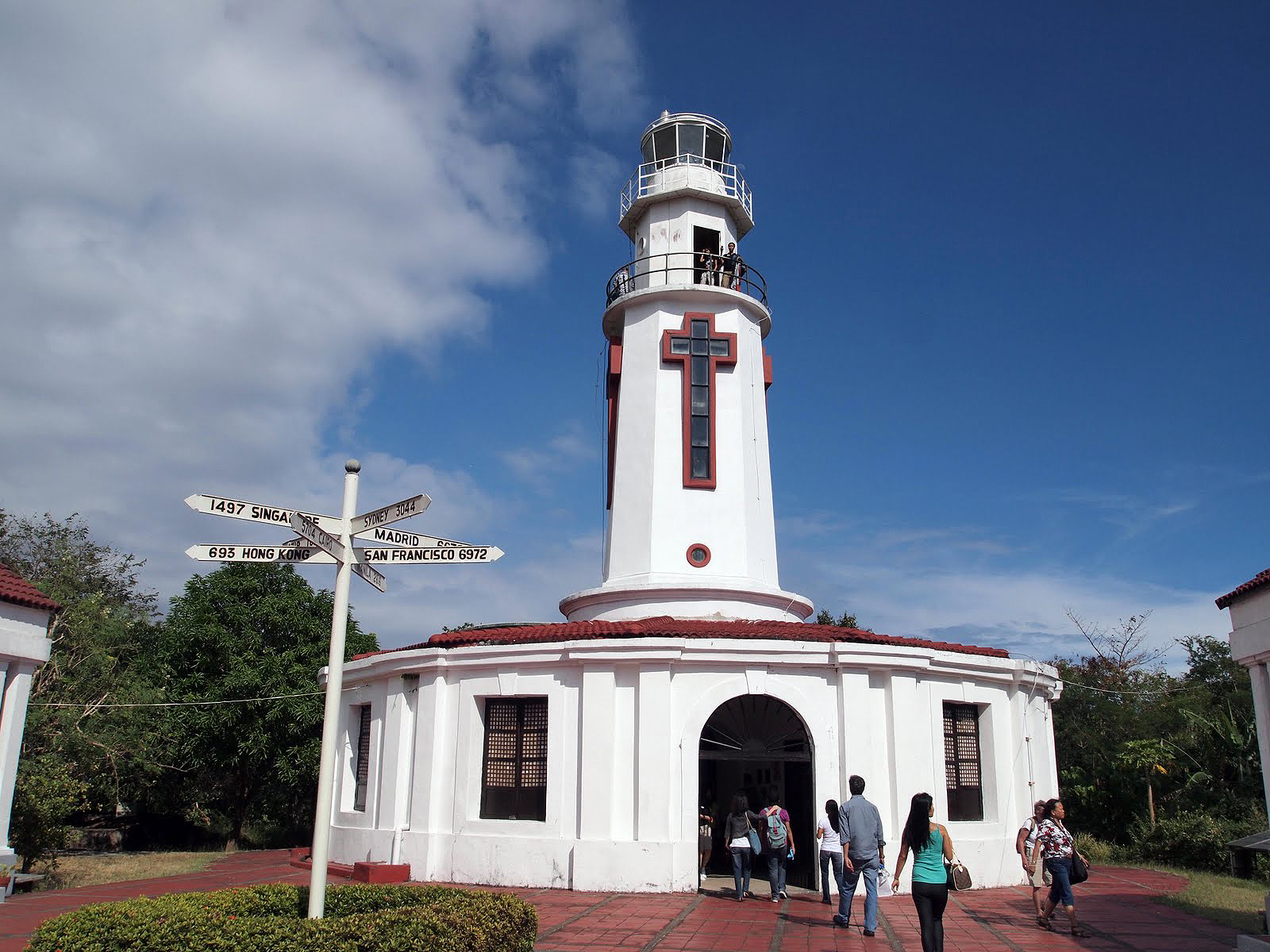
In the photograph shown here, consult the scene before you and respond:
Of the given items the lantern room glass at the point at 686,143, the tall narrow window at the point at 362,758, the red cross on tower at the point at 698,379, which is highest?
the lantern room glass at the point at 686,143

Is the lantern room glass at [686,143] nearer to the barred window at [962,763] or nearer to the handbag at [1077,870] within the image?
the barred window at [962,763]

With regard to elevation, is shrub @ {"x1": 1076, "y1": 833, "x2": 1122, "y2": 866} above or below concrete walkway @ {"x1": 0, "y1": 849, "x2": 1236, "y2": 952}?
below

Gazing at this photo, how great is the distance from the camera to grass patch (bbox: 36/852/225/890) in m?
16.8

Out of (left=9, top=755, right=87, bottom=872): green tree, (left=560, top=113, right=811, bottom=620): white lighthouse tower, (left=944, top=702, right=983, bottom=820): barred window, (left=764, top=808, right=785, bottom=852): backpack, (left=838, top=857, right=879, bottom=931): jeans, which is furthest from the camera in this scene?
(left=560, top=113, right=811, bottom=620): white lighthouse tower

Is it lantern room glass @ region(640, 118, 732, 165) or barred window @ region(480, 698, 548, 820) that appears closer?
barred window @ region(480, 698, 548, 820)

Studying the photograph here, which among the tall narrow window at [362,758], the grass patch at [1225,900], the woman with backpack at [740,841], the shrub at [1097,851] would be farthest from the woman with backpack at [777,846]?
the shrub at [1097,851]

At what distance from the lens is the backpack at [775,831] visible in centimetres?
1306

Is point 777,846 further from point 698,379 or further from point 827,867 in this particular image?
point 698,379

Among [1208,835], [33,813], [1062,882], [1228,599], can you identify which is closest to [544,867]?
[1062,882]

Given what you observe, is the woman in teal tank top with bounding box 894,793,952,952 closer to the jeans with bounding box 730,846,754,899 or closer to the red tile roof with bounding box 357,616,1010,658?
the jeans with bounding box 730,846,754,899

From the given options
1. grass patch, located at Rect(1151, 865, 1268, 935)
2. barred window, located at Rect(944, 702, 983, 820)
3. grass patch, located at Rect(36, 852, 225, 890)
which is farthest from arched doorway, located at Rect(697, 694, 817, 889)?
grass patch, located at Rect(36, 852, 225, 890)

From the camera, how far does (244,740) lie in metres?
25.7

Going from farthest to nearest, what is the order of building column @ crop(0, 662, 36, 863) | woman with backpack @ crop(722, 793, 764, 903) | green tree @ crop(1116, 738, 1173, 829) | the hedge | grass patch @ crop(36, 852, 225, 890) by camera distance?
green tree @ crop(1116, 738, 1173, 829) < grass patch @ crop(36, 852, 225, 890) < building column @ crop(0, 662, 36, 863) < woman with backpack @ crop(722, 793, 764, 903) < the hedge

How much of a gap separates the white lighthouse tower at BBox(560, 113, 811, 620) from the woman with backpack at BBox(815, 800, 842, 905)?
203 inches
